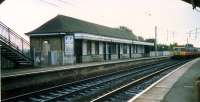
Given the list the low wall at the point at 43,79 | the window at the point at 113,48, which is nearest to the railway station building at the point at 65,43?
the window at the point at 113,48

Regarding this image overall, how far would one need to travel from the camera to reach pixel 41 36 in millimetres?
36875

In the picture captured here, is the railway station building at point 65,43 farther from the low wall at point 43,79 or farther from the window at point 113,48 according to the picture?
the low wall at point 43,79

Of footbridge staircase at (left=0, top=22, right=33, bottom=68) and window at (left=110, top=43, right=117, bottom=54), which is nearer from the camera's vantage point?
footbridge staircase at (left=0, top=22, right=33, bottom=68)

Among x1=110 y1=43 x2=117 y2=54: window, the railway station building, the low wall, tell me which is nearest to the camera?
the low wall

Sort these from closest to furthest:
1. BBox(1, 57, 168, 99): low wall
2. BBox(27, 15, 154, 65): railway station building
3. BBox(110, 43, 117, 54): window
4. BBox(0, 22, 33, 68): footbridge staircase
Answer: BBox(1, 57, 168, 99): low wall
BBox(0, 22, 33, 68): footbridge staircase
BBox(27, 15, 154, 65): railway station building
BBox(110, 43, 117, 54): window

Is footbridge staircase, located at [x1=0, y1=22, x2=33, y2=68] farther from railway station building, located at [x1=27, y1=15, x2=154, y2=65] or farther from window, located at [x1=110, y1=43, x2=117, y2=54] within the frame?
window, located at [x1=110, y1=43, x2=117, y2=54]

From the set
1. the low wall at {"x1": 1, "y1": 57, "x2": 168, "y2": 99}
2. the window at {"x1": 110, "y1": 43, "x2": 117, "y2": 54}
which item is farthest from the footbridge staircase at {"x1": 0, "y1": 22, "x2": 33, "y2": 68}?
the window at {"x1": 110, "y1": 43, "x2": 117, "y2": 54}

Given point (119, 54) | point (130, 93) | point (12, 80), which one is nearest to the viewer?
point (130, 93)

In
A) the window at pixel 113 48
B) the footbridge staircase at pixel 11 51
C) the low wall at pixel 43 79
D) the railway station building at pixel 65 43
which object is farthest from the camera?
the window at pixel 113 48

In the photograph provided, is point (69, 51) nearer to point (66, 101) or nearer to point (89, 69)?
point (89, 69)

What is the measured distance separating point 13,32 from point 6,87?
9307mm

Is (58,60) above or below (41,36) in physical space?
below

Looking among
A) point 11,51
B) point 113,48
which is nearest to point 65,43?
point 11,51

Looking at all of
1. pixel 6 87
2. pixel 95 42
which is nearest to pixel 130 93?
pixel 6 87
